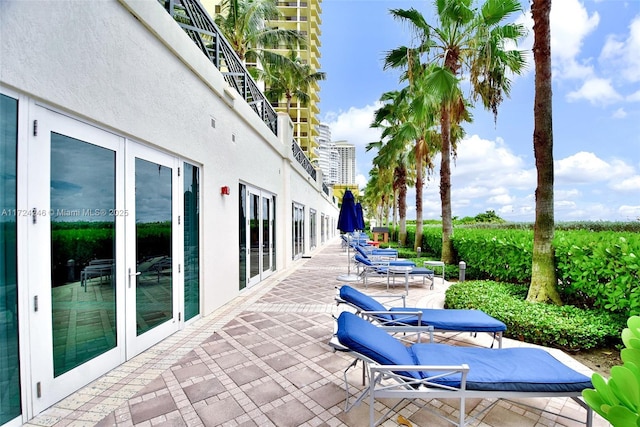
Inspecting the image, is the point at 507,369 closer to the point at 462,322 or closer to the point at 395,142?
the point at 462,322

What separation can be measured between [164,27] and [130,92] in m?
1.29

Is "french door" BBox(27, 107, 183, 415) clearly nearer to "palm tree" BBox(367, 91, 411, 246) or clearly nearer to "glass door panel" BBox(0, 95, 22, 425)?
"glass door panel" BBox(0, 95, 22, 425)

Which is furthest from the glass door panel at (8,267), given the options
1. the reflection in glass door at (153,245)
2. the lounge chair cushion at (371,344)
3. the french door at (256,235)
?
the french door at (256,235)

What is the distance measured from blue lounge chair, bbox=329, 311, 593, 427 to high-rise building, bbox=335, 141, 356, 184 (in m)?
101

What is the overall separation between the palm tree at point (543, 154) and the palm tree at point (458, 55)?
66.9 inches

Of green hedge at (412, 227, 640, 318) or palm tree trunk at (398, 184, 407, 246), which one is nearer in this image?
green hedge at (412, 227, 640, 318)

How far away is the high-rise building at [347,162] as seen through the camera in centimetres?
10406

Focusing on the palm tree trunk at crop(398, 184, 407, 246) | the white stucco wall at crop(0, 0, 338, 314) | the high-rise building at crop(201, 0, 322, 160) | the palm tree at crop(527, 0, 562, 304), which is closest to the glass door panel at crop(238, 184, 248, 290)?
the white stucco wall at crop(0, 0, 338, 314)

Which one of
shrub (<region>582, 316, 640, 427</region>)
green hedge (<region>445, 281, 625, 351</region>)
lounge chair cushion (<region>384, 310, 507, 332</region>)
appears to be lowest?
green hedge (<region>445, 281, 625, 351</region>)

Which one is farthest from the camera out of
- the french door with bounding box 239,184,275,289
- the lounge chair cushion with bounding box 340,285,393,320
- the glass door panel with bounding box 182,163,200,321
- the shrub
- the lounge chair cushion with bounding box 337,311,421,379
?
the french door with bounding box 239,184,275,289

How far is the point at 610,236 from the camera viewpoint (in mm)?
4785

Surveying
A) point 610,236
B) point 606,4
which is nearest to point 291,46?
point 606,4

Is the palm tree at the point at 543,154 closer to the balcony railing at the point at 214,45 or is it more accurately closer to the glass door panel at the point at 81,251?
the balcony railing at the point at 214,45

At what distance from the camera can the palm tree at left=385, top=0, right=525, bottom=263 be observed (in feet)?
25.7
